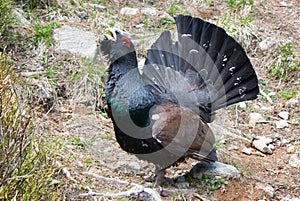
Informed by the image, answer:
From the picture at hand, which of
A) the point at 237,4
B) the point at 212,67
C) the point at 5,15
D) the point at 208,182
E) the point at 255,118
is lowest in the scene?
the point at 208,182

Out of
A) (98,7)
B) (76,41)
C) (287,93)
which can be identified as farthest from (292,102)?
(98,7)

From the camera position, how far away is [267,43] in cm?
661

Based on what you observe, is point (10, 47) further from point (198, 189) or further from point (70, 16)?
point (198, 189)

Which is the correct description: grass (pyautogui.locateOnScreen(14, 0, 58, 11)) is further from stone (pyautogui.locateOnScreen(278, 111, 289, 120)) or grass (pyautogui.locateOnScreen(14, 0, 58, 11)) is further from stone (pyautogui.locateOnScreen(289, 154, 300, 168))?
stone (pyautogui.locateOnScreen(289, 154, 300, 168))

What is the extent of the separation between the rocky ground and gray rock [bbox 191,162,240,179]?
15mm

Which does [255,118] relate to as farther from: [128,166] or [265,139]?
[128,166]

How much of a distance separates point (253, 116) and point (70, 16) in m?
2.72

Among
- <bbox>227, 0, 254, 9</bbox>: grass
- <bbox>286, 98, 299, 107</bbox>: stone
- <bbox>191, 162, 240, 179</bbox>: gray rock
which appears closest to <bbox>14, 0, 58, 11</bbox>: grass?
<bbox>227, 0, 254, 9</bbox>: grass

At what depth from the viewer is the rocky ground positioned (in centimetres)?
443

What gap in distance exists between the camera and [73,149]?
463cm

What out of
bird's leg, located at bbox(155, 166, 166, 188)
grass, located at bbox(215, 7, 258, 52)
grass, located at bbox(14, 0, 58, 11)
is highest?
grass, located at bbox(215, 7, 258, 52)

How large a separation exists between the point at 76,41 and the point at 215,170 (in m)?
2.46

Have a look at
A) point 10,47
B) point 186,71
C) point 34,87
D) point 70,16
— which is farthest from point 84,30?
point 186,71

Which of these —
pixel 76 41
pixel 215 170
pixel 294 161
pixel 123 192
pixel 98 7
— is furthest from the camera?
pixel 98 7
